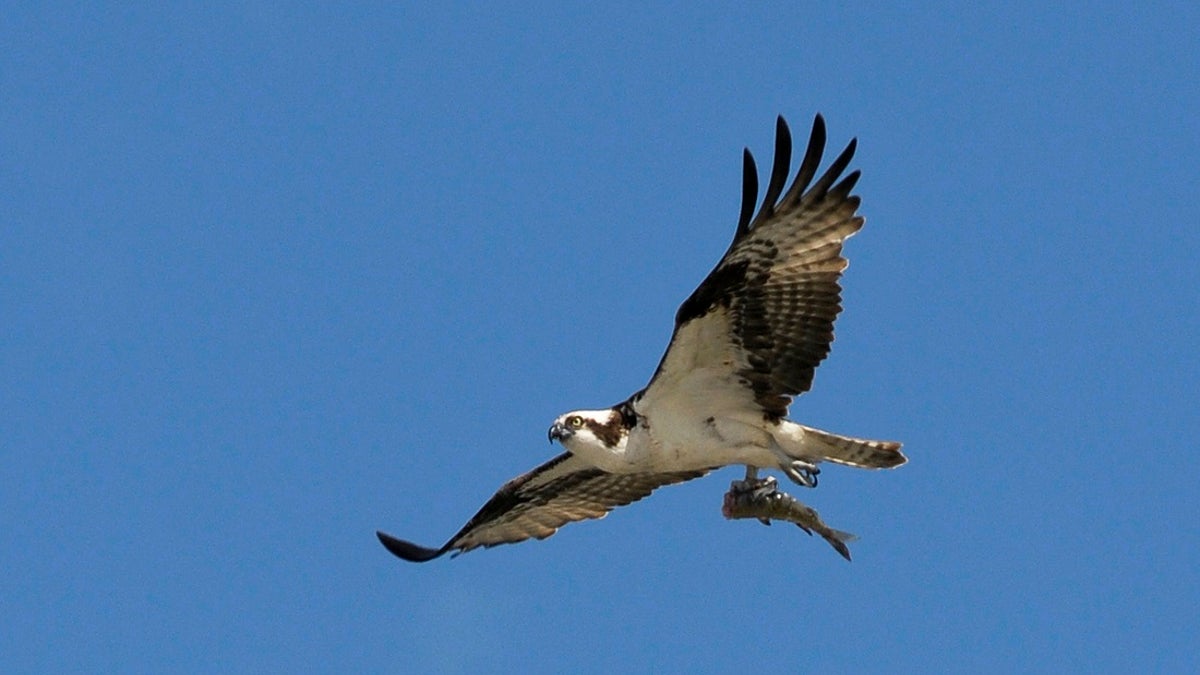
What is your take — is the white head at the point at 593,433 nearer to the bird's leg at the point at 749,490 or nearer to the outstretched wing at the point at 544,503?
the bird's leg at the point at 749,490

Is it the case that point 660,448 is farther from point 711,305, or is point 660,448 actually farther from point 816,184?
point 816,184

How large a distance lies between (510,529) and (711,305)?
142 inches

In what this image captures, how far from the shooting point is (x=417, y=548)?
58.3ft

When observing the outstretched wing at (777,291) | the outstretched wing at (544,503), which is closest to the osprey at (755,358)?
the outstretched wing at (777,291)

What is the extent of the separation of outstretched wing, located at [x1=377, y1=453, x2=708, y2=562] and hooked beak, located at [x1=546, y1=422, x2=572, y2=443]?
5.02 ft

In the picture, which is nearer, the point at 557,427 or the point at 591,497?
the point at 557,427

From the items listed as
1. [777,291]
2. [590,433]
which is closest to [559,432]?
[590,433]

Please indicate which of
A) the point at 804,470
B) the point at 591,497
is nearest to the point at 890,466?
the point at 804,470

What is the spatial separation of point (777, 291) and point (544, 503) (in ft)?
11.4

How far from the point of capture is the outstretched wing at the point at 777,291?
15.3 m

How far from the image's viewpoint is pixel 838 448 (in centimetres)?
Answer: 1585

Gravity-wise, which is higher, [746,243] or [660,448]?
[746,243]

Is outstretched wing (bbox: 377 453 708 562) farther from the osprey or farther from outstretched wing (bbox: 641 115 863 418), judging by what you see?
outstretched wing (bbox: 641 115 863 418)

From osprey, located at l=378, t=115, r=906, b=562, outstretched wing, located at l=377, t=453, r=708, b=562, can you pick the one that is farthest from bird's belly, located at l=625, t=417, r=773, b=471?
outstretched wing, located at l=377, t=453, r=708, b=562
